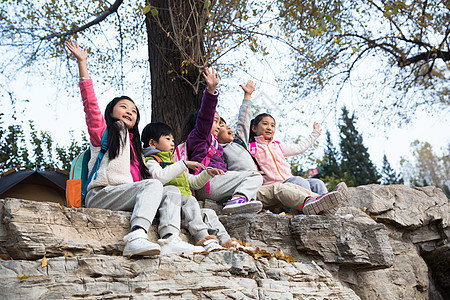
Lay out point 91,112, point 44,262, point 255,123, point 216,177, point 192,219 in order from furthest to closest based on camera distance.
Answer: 1. point 255,123
2. point 216,177
3. point 91,112
4. point 192,219
5. point 44,262

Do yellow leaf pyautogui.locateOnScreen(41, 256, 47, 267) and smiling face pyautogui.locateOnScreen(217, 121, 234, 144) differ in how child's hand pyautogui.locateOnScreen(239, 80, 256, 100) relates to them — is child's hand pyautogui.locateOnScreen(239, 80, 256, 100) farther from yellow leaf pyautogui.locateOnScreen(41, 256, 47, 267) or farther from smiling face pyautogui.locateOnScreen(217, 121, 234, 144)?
yellow leaf pyautogui.locateOnScreen(41, 256, 47, 267)

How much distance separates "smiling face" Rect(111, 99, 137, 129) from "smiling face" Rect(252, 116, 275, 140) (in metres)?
2.07

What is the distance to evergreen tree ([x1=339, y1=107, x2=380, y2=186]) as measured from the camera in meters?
26.7

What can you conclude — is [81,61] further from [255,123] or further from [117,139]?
[255,123]

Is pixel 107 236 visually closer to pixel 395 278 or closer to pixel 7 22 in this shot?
pixel 395 278

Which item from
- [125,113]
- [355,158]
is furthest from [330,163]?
[125,113]

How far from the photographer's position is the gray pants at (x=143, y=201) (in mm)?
3713

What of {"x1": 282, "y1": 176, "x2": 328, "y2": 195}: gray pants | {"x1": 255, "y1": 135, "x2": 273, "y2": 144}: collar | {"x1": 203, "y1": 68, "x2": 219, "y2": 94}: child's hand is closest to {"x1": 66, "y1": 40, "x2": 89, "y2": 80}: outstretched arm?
{"x1": 203, "y1": 68, "x2": 219, "y2": 94}: child's hand

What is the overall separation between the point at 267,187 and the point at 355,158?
23.9 metres

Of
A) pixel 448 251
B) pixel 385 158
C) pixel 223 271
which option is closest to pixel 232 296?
pixel 223 271

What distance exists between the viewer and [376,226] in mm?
5156

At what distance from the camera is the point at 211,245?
3.83 m

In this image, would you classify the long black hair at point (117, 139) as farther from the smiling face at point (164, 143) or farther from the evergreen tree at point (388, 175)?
the evergreen tree at point (388, 175)

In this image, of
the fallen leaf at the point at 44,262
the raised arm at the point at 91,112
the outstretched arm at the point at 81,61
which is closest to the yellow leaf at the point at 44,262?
the fallen leaf at the point at 44,262
